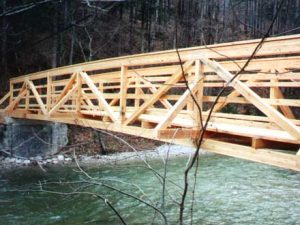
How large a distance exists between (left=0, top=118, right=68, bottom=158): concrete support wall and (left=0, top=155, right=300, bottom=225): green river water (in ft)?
6.49

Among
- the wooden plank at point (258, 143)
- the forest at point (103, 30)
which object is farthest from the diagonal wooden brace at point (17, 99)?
the wooden plank at point (258, 143)

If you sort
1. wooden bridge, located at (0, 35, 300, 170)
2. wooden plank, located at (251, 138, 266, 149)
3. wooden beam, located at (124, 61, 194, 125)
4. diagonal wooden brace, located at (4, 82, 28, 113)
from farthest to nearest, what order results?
diagonal wooden brace, located at (4, 82, 28, 113) < wooden beam, located at (124, 61, 194, 125) < wooden plank, located at (251, 138, 266, 149) < wooden bridge, located at (0, 35, 300, 170)

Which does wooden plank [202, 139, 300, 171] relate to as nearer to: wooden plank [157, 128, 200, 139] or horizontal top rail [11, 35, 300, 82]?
wooden plank [157, 128, 200, 139]

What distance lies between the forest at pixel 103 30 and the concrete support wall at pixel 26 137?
10.2 feet

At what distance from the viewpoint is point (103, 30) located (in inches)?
915

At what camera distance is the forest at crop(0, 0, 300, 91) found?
19062mm

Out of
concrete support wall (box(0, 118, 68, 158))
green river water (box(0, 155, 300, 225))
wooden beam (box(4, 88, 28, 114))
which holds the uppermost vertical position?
wooden beam (box(4, 88, 28, 114))

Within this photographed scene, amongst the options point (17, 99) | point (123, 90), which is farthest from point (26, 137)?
point (123, 90)

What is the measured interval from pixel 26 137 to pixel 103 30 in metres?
10.2

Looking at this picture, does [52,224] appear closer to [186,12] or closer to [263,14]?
[186,12]

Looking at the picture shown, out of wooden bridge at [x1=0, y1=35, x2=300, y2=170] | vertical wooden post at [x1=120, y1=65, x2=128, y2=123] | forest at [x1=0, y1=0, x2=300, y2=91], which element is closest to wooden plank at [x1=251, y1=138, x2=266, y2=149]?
wooden bridge at [x1=0, y1=35, x2=300, y2=170]

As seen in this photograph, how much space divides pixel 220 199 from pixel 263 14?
2841 cm

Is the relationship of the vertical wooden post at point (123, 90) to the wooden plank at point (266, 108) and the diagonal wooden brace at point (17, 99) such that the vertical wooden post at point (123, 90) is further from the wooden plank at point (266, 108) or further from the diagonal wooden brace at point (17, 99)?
the diagonal wooden brace at point (17, 99)

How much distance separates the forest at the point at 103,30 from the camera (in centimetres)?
1906
